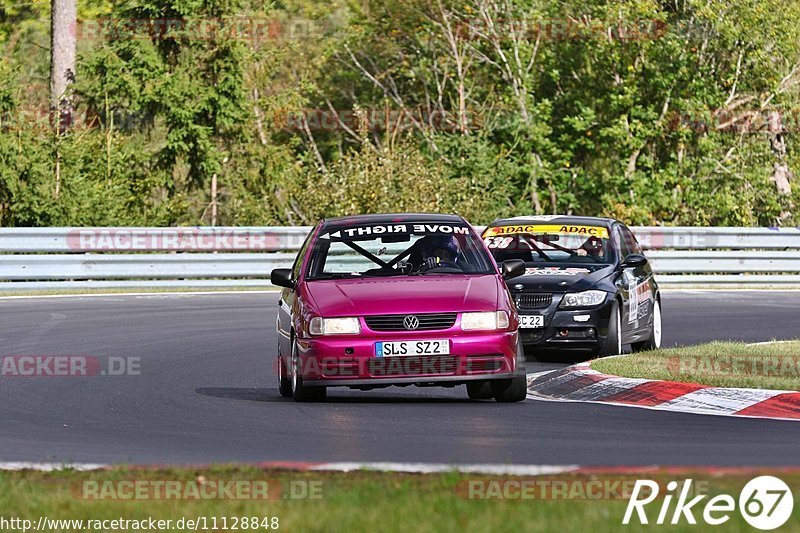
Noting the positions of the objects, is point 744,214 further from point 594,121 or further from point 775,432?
point 775,432

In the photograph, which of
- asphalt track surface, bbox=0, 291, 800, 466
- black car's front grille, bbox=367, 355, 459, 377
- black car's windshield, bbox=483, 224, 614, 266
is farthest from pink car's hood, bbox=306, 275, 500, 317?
black car's windshield, bbox=483, 224, 614, 266

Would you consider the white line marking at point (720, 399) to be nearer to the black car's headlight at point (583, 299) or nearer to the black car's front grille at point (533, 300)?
the black car's headlight at point (583, 299)

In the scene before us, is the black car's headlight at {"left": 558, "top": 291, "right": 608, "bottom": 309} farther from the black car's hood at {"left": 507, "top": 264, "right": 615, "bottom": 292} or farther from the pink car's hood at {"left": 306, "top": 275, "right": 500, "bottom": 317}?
the pink car's hood at {"left": 306, "top": 275, "right": 500, "bottom": 317}

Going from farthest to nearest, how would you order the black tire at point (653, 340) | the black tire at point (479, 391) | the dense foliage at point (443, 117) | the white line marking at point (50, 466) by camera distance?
the dense foliage at point (443, 117)
the black tire at point (653, 340)
the black tire at point (479, 391)
the white line marking at point (50, 466)

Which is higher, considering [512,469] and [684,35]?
[684,35]

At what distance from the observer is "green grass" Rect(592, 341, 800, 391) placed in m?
12.8

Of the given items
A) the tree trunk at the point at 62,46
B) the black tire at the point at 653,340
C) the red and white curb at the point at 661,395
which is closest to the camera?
the red and white curb at the point at 661,395

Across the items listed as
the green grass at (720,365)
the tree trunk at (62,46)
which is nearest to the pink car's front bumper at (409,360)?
the green grass at (720,365)

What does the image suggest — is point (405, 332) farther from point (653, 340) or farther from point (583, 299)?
point (653, 340)

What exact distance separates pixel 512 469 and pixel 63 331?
11.7 meters

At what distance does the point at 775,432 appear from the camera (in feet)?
33.5

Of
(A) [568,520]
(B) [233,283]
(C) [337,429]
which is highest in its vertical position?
(A) [568,520]

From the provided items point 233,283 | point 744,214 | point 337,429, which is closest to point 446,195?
point 233,283

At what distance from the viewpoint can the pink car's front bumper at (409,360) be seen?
11727 millimetres
